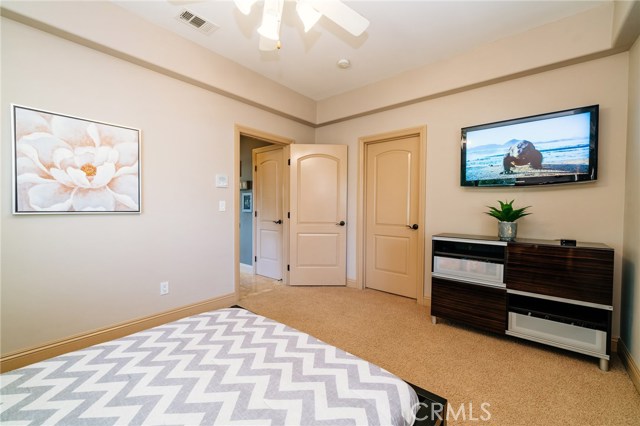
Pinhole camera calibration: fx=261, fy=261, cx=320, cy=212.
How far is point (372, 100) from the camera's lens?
11.4 ft

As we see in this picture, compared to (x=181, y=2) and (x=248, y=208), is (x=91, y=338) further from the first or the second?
(x=248, y=208)

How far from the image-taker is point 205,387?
37.4 inches

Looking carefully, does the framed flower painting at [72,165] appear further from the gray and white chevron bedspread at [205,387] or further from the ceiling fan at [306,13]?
the ceiling fan at [306,13]

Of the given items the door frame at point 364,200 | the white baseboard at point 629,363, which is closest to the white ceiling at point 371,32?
the door frame at point 364,200

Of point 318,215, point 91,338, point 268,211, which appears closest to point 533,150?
point 318,215

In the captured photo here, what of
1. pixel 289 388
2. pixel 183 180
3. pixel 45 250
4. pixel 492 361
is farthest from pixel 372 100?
pixel 45 250

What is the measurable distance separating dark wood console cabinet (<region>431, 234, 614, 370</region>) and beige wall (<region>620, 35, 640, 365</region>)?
140mm

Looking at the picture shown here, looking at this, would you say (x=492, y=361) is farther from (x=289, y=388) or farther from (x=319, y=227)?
(x=319, y=227)

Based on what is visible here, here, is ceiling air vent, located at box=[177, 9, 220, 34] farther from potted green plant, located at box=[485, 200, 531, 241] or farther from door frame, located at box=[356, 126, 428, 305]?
potted green plant, located at box=[485, 200, 531, 241]

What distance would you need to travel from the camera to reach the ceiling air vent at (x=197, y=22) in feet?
7.41

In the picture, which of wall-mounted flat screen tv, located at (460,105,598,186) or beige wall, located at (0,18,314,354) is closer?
beige wall, located at (0,18,314,354)

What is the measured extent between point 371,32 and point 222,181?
2.17 m

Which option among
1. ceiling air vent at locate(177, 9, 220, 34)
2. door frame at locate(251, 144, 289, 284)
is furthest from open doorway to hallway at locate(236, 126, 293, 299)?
ceiling air vent at locate(177, 9, 220, 34)

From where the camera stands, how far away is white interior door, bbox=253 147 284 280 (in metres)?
4.22
